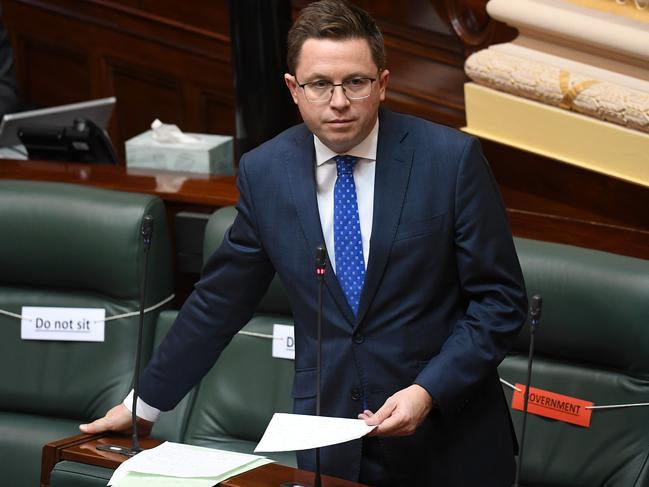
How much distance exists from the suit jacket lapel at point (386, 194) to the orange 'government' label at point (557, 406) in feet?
2.44

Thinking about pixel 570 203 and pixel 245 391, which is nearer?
pixel 245 391

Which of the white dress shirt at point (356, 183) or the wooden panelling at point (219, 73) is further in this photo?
the wooden panelling at point (219, 73)

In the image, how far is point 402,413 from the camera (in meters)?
1.69

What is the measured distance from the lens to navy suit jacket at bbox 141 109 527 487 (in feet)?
5.89

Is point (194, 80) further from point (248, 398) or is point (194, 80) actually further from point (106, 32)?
A: point (248, 398)

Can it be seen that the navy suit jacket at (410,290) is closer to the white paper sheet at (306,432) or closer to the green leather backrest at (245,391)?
the white paper sheet at (306,432)

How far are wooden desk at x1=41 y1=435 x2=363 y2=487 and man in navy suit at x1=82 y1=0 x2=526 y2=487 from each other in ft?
0.18

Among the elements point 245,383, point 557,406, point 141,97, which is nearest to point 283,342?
point 245,383

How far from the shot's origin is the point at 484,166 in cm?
183

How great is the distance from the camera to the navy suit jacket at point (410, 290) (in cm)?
179

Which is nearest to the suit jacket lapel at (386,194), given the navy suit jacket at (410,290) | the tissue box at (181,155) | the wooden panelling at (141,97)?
the navy suit jacket at (410,290)

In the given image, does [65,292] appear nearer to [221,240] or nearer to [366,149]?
[221,240]

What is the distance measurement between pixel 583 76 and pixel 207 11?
204 centimetres

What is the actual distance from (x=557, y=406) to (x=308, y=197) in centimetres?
87
